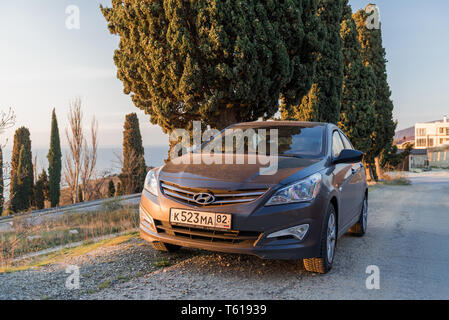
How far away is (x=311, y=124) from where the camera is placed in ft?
17.1

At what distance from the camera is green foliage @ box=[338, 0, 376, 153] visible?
60.0 feet

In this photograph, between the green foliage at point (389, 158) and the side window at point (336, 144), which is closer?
the side window at point (336, 144)

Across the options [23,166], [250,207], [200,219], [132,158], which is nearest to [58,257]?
[200,219]

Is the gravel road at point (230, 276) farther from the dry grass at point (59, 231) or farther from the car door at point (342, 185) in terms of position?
the dry grass at point (59, 231)

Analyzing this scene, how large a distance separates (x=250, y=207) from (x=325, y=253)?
0.96 meters

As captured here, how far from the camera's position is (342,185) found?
4.57 metres

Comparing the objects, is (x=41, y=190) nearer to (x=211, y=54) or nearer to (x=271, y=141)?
(x=211, y=54)

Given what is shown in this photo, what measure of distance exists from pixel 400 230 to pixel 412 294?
334 centimetres

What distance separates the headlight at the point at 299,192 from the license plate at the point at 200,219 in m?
0.42

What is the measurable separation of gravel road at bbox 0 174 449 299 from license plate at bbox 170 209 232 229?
53cm

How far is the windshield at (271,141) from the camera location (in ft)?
14.9

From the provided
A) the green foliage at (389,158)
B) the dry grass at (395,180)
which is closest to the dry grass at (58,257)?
the dry grass at (395,180)

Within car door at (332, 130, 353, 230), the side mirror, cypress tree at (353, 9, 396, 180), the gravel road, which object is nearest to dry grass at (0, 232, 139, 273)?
the gravel road

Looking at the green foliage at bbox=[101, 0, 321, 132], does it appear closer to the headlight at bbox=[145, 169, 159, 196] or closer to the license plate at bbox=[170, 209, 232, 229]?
the headlight at bbox=[145, 169, 159, 196]
